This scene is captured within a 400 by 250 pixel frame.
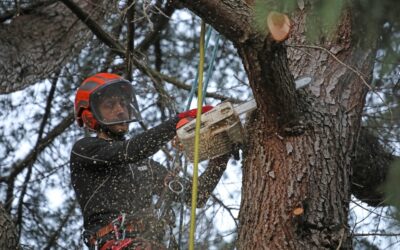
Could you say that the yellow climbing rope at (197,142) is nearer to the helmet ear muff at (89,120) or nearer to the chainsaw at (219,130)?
the chainsaw at (219,130)

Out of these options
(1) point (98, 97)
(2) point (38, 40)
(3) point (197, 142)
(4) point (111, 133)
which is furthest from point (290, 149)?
(2) point (38, 40)

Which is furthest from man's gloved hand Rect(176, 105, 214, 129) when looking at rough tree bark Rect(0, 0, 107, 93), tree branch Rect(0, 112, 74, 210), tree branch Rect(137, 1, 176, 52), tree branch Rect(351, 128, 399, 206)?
tree branch Rect(0, 112, 74, 210)

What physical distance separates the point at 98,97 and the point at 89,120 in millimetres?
143

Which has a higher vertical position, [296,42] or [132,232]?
[296,42]

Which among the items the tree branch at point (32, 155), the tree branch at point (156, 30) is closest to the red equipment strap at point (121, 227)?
the tree branch at point (156, 30)

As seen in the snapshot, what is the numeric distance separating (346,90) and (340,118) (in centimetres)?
17

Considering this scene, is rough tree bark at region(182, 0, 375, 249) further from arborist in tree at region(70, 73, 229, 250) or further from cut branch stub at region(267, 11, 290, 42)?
arborist in tree at region(70, 73, 229, 250)

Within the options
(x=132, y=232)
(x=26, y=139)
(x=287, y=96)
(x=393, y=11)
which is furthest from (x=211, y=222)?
(x=26, y=139)

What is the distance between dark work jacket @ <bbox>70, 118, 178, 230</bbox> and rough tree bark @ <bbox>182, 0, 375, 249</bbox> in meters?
0.89

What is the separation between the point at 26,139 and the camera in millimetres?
7473

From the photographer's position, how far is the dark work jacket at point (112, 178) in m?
4.52

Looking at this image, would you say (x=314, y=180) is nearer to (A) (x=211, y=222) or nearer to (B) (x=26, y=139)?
(A) (x=211, y=222)

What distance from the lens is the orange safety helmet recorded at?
16.6 feet

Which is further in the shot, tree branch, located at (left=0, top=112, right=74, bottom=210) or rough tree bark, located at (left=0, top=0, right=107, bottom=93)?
tree branch, located at (left=0, top=112, right=74, bottom=210)
